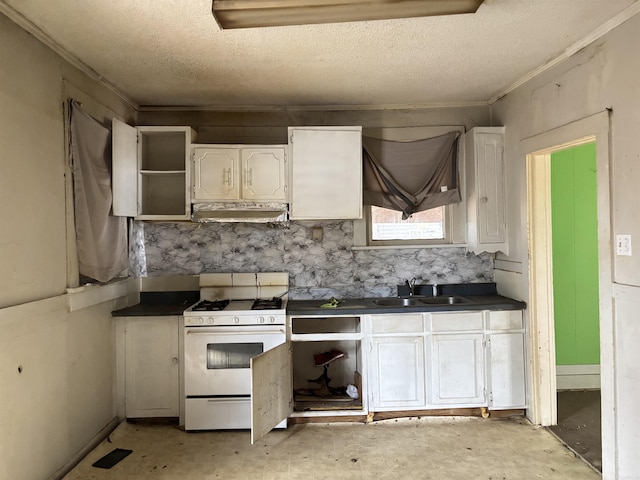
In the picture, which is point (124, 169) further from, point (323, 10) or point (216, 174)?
point (323, 10)

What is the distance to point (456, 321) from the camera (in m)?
3.50

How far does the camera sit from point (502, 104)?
3834 mm

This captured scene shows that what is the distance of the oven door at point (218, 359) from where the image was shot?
132 inches

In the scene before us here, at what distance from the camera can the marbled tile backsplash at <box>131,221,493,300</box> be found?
13.1 ft

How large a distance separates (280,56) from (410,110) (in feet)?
5.34

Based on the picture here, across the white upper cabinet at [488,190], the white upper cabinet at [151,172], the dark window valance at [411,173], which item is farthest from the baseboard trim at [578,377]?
the white upper cabinet at [151,172]

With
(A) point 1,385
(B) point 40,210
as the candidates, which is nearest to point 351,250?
(B) point 40,210

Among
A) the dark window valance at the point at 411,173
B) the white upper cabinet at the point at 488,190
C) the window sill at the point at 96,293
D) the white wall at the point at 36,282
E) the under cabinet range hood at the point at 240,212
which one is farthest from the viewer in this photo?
the dark window valance at the point at 411,173

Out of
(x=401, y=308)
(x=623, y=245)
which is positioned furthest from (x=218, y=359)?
(x=623, y=245)

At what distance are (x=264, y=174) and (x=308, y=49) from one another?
120 centimetres

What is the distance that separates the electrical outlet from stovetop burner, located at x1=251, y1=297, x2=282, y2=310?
2.36 m

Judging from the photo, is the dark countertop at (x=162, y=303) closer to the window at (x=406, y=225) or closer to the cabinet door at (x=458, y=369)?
the window at (x=406, y=225)

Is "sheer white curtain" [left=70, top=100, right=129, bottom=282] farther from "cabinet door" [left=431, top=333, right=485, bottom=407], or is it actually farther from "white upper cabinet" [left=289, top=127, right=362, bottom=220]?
"cabinet door" [left=431, top=333, right=485, bottom=407]

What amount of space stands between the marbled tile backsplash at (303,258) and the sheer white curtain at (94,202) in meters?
0.51
